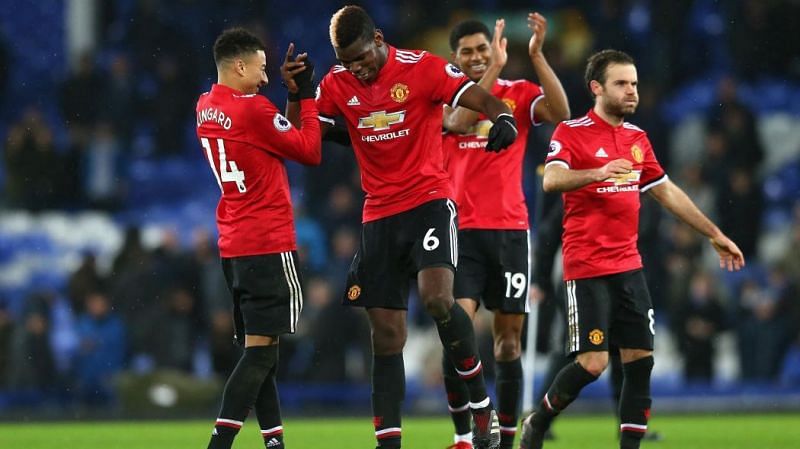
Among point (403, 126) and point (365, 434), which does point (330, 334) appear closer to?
point (365, 434)

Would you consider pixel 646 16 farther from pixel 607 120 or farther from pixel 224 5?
pixel 607 120

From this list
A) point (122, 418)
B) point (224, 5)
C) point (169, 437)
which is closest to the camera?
point (169, 437)

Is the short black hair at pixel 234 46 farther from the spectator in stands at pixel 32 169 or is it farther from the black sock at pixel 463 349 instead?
the spectator in stands at pixel 32 169

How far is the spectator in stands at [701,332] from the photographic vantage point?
15.9 metres

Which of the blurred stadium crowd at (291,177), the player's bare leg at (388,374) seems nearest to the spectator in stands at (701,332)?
the blurred stadium crowd at (291,177)

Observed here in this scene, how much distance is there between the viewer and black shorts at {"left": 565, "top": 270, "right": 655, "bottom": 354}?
26.1ft

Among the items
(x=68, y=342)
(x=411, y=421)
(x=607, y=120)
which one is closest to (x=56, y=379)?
(x=68, y=342)

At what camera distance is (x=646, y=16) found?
1964 centimetres

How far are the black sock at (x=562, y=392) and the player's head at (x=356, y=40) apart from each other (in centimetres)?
196

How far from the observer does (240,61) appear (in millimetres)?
7852

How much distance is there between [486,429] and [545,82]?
2178 mm

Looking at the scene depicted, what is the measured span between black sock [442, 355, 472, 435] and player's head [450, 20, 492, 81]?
1.79m

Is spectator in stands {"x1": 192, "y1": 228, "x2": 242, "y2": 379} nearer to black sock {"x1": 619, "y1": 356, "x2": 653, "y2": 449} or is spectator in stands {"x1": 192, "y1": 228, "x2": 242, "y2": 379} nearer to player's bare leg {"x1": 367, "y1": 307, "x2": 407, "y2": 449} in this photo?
player's bare leg {"x1": 367, "y1": 307, "x2": 407, "y2": 449}

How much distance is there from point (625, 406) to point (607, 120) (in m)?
1.60
